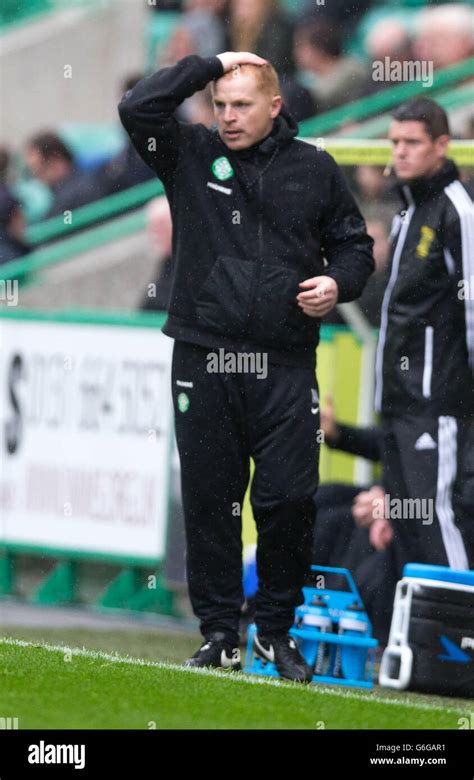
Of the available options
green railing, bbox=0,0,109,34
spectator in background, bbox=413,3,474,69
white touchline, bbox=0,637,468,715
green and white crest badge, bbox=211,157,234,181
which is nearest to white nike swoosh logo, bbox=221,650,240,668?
white touchline, bbox=0,637,468,715

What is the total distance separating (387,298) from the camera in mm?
7969

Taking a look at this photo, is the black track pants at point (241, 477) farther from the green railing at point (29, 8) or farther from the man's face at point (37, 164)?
the green railing at point (29, 8)

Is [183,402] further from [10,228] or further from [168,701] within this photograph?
[10,228]

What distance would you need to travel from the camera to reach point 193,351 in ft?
22.2

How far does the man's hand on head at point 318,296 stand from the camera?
6598 millimetres

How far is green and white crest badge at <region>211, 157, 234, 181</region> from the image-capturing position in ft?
22.3

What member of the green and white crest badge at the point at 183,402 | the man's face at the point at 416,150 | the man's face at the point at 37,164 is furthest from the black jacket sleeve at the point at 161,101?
the man's face at the point at 37,164

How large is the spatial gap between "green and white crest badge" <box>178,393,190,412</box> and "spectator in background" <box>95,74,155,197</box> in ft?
13.9

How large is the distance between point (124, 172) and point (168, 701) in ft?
19.7

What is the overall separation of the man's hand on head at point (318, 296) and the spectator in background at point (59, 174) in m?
4.88
